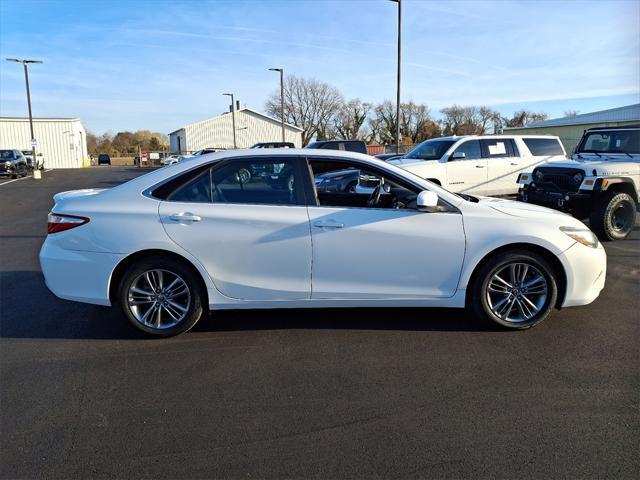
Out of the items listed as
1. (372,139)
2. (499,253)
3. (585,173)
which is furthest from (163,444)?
(372,139)

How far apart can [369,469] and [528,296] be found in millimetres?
2517

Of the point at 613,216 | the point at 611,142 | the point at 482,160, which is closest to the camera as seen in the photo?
the point at 613,216

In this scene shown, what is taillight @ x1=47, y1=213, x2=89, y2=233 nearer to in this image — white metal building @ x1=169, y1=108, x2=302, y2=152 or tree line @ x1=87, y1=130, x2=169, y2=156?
white metal building @ x1=169, y1=108, x2=302, y2=152

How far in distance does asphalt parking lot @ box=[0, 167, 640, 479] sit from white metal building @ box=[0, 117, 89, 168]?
5513 cm

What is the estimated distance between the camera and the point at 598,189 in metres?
8.17

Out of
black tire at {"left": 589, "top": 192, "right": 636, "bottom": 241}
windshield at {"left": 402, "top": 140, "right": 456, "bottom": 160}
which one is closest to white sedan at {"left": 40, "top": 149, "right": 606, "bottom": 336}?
black tire at {"left": 589, "top": 192, "right": 636, "bottom": 241}

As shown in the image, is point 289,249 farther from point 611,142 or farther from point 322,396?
point 611,142

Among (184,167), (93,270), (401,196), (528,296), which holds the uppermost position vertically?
(184,167)

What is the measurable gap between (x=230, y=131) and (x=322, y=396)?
64.4 m

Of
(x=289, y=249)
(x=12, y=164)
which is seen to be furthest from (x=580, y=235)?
(x=12, y=164)

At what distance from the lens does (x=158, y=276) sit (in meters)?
4.29

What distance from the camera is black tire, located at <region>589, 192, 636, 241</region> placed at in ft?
27.3

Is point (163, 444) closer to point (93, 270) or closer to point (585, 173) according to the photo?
point (93, 270)

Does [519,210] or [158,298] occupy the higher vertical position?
[519,210]
